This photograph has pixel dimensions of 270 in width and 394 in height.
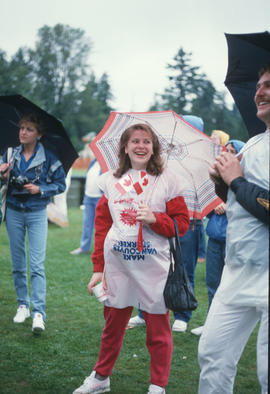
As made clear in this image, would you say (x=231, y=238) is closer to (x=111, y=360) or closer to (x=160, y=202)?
(x=160, y=202)

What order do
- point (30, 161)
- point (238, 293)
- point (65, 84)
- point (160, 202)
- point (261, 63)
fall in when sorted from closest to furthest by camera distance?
point (238, 293) < point (261, 63) < point (160, 202) < point (30, 161) < point (65, 84)

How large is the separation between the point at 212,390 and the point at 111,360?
1181mm

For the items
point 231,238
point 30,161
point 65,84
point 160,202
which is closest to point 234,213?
point 231,238

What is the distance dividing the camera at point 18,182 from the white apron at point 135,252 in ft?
5.24

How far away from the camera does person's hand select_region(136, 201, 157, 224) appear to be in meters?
3.16

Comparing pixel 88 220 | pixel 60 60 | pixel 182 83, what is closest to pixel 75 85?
pixel 60 60

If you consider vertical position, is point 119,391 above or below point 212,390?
below

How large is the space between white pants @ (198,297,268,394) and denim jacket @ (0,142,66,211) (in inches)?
107

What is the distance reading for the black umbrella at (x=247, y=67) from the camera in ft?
8.61

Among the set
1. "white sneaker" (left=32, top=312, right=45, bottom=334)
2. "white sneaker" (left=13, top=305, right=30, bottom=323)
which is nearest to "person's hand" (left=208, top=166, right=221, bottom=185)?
"white sneaker" (left=32, top=312, right=45, bottom=334)

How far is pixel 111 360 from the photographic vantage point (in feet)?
11.6

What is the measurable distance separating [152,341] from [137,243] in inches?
29.6

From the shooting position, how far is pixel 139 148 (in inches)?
135

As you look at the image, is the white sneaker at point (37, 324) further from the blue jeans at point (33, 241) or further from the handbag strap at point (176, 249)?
the handbag strap at point (176, 249)
